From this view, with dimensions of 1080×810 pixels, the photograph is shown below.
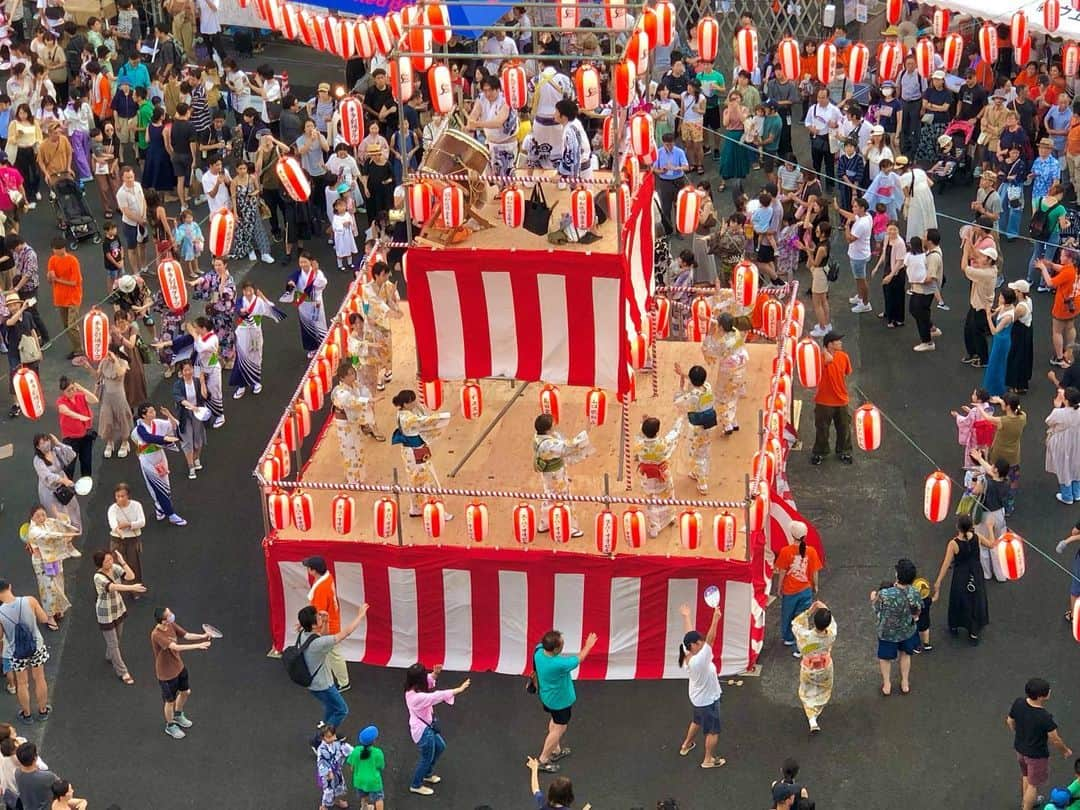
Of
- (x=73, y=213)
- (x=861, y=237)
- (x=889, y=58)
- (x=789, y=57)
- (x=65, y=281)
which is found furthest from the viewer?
(x=73, y=213)

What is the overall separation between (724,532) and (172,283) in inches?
318

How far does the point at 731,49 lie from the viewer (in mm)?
31406

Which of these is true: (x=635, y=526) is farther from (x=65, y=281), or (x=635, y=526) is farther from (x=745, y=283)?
(x=65, y=281)

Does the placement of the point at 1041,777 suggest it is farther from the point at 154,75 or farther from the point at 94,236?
the point at 154,75

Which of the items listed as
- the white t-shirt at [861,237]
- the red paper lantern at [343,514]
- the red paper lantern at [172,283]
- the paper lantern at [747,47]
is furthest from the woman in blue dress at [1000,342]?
the red paper lantern at [172,283]

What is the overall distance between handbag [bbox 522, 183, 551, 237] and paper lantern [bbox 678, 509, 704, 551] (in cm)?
311

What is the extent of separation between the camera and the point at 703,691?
621 inches

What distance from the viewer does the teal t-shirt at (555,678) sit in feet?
51.5

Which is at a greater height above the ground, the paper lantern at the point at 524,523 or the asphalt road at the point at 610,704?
the paper lantern at the point at 524,523

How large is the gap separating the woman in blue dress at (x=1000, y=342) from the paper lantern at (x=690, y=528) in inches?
230

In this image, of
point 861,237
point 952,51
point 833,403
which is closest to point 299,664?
point 833,403

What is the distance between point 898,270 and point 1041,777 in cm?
951

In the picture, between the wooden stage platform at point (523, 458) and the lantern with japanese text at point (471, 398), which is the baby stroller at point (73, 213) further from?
the lantern with japanese text at point (471, 398)

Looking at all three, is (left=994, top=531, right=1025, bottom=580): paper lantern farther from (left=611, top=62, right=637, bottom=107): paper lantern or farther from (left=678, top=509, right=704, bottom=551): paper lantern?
(left=611, top=62, right=637, bottom=107): paper lantern
